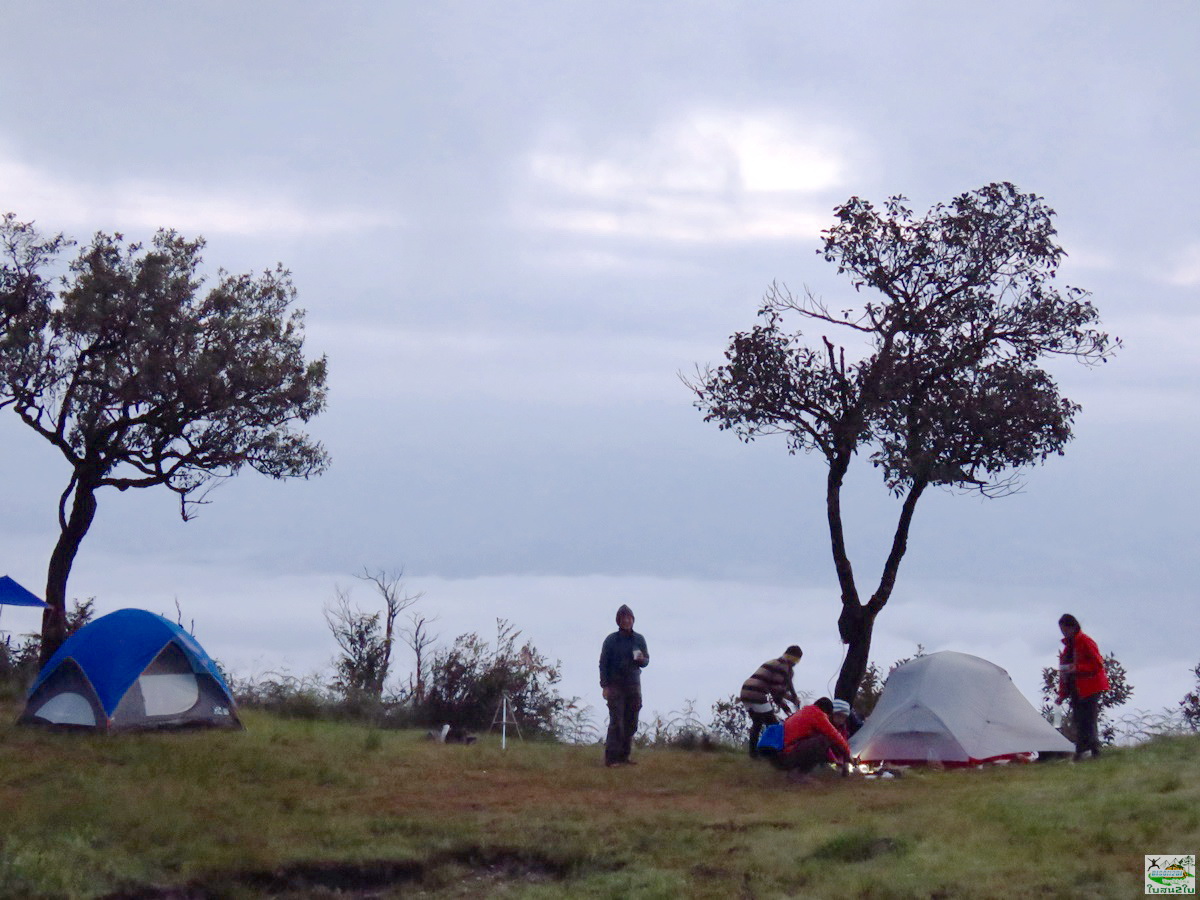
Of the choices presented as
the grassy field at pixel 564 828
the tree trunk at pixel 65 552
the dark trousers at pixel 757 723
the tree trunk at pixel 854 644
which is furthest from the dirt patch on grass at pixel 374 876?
the tree trunk at pixel 65 552

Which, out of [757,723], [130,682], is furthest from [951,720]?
[130,682]

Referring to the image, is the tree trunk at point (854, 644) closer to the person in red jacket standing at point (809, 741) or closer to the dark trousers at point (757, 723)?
the dark trousers at point (757, 723)

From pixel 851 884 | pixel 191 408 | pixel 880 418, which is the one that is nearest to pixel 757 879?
pixel 851 884

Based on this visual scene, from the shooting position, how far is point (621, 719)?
631 inches

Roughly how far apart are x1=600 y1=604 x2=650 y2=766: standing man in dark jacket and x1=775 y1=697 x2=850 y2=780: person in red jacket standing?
2138 mm

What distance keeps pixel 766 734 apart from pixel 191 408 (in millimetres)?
12680

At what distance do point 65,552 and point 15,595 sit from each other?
1.28 m

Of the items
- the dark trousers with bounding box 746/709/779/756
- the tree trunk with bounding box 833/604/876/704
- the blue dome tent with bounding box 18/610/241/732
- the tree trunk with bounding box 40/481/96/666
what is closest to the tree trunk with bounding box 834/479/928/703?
the tree trunk with bounding box 833/604/876/704

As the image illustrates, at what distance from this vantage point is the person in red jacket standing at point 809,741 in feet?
46.1

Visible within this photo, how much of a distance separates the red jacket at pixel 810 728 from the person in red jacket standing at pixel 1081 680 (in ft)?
11.0

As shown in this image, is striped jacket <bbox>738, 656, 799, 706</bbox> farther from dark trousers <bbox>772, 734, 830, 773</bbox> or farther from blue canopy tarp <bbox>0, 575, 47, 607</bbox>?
blue canopy tarp <bbox>0, 575, 47, 607</bbox>

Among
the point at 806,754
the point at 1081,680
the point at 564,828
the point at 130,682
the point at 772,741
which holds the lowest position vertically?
the point at 564,828

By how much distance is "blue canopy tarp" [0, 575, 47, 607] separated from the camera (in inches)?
930

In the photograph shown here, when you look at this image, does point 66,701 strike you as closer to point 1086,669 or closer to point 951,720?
point 951,720
